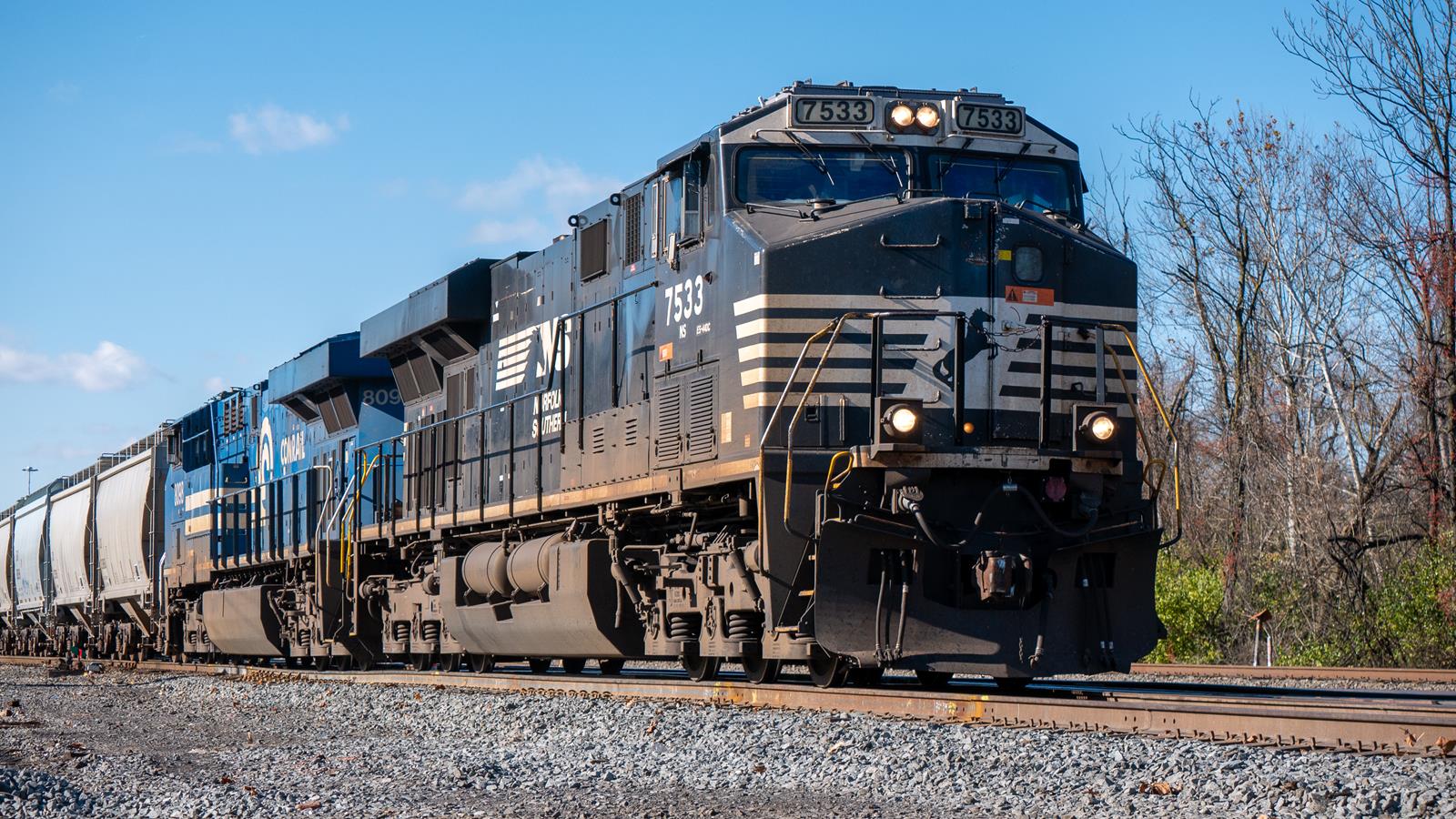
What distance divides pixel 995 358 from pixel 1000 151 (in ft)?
5.17

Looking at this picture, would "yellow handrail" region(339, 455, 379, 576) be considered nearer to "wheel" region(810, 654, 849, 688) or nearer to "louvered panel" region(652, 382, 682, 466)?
"louvered panel" region(652, 382, 682, 466)

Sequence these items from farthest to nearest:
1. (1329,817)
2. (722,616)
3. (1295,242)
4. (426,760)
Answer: (1295,242) < (722,616) < (426,760) < (1329,817)

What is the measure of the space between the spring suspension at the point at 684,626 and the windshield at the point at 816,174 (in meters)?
2.97

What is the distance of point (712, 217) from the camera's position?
10.4 m

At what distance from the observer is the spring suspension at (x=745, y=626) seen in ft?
33.6

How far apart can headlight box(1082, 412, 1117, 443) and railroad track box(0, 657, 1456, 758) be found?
61.3 inches

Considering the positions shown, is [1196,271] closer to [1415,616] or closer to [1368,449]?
[1368,449]

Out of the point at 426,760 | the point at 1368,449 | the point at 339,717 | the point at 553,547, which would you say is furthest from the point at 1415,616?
the point at 426,760

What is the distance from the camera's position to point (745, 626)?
403 inches

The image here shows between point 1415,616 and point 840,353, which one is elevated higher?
point 840,353

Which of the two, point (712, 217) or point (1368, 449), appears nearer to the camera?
point (712, 217)

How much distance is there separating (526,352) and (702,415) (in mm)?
3845

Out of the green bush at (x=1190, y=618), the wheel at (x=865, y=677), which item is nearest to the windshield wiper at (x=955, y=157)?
the wheel at (x=865, y=677)

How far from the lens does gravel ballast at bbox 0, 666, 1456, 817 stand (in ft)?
19.2
